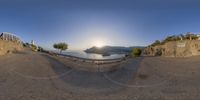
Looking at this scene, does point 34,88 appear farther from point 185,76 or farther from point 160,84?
point 185,76

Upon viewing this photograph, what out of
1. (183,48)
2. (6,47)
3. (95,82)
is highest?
(183,48)

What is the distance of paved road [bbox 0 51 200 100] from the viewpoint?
495 inches

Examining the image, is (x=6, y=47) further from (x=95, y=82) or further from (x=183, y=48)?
(x=183, y=48)

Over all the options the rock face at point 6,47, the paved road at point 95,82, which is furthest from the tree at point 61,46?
the paved road at point 95,82

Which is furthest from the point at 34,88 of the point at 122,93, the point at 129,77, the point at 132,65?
the point at 132,65

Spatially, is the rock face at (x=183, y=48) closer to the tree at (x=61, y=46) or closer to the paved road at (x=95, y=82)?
the paved road at (x=95, y=82)

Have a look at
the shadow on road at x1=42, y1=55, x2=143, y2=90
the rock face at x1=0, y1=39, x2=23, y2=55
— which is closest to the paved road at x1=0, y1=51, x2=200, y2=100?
the shadow on road at x1=42, y1=55, x2=143, y2=90

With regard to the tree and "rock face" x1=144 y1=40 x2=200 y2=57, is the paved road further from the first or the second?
the tree

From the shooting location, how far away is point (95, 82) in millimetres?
16719

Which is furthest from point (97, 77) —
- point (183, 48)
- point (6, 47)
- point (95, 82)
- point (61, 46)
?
point (61, 46)

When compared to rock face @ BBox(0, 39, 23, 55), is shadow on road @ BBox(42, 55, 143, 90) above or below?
below

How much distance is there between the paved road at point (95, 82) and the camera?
41.2 feet

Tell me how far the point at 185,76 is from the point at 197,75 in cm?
87

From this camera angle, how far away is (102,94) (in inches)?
519
